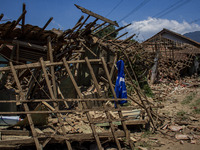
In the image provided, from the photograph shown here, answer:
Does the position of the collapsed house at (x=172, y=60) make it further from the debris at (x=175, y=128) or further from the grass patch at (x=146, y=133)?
the grass patch at (x=146, y=133)

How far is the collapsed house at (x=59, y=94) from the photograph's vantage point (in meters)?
4.42

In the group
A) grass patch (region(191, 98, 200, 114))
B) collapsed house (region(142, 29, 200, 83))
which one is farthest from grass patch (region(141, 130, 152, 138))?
collapsed house (region(142, 29, 200, 83))

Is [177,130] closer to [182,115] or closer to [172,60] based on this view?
[182,115]

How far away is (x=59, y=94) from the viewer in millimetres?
8195

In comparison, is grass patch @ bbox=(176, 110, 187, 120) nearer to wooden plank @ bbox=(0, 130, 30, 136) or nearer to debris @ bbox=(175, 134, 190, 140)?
debris @ bbox=(175, 134, 190, 140)

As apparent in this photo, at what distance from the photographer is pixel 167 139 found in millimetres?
6020

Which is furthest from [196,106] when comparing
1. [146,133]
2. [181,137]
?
[146,133]

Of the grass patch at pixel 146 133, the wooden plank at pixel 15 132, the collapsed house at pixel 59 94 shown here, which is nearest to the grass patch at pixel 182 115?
the collapsed house at pixel 59 94

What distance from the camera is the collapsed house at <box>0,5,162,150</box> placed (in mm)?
4418

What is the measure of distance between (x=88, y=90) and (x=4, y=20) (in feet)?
18.0

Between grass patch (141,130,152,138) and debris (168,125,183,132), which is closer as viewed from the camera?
grass patch (141,130,152,138)

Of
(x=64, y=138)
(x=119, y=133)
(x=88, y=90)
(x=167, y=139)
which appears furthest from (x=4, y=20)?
(x=167, y=139)

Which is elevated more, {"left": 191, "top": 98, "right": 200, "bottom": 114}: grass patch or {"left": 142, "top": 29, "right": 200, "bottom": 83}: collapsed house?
{"left": 142, "top": 29, "right": 200, "bottom": 83}: collapsed house

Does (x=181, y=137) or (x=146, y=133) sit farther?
(x=146, y=133)
